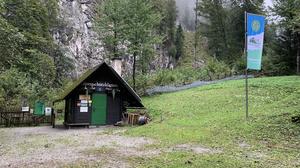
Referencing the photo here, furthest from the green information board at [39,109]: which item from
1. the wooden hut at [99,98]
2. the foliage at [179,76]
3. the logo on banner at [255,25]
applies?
the logo on banner at [255,25]

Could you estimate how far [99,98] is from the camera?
18.6m

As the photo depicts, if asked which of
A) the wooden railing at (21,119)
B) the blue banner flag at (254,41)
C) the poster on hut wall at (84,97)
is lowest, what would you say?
the wooden railing at (21,119)

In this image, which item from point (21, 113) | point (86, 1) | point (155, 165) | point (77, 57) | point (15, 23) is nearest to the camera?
point (155, 165)

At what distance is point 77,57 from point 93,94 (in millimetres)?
30242

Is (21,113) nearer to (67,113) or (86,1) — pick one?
(67,113)

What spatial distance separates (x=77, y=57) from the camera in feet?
155

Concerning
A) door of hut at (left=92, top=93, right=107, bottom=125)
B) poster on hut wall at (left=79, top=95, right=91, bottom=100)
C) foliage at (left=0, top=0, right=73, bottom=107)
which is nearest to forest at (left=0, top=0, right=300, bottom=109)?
foliage at (left=0, top=0, right=73, bottom=107)

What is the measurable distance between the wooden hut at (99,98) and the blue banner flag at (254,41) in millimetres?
7416

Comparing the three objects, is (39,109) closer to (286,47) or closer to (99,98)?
(99,98)

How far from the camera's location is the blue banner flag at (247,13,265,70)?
13680 mm

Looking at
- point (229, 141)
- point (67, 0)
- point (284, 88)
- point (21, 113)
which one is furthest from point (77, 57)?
point (229, 141)

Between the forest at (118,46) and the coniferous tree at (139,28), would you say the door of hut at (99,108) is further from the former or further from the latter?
the coniferous tree at (139,28)

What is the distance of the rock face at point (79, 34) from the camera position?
146 feet

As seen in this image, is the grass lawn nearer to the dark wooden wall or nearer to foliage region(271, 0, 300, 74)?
the dark wooden wall
